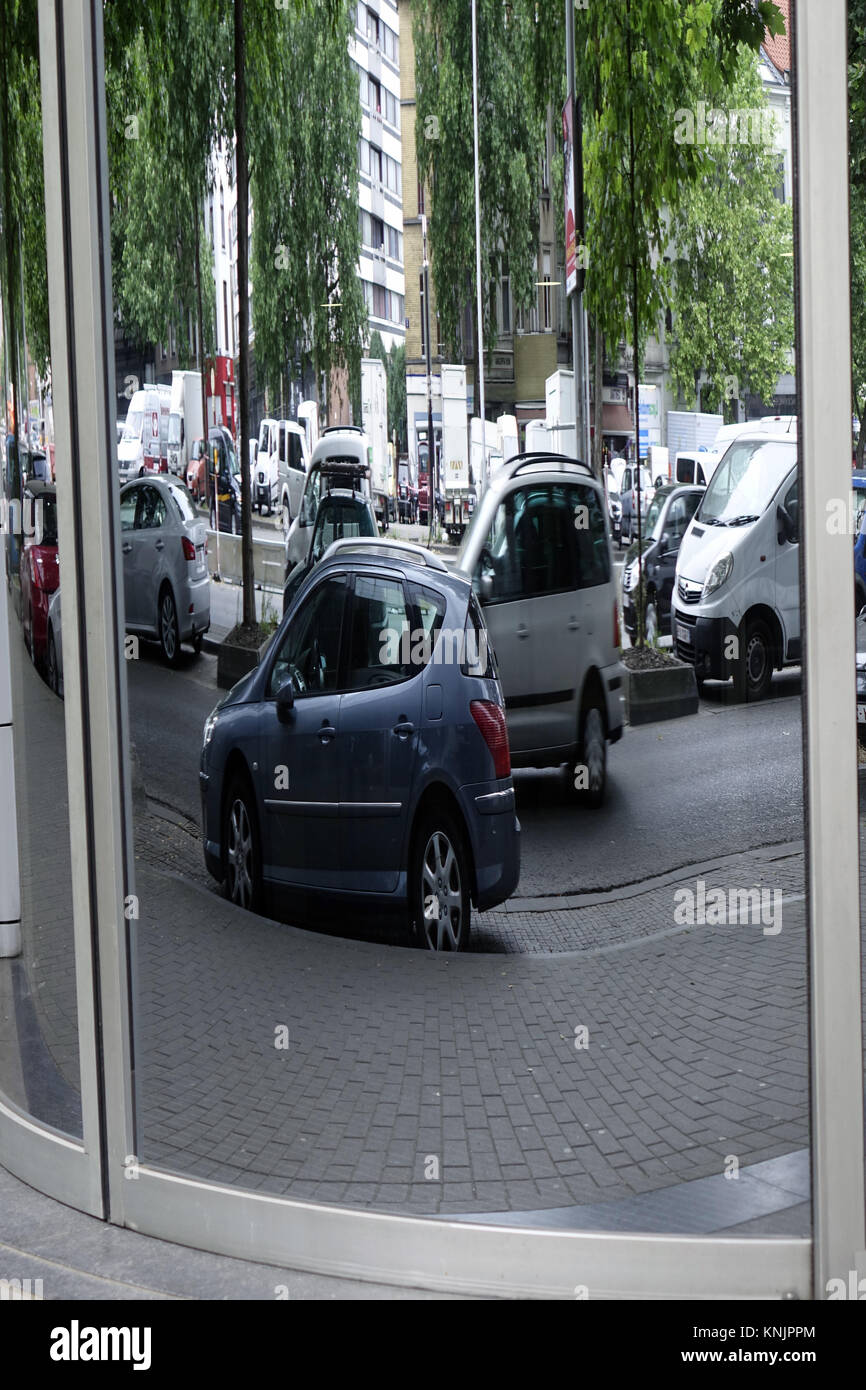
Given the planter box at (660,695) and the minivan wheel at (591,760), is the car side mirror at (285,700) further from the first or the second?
the planter box at (660,695)

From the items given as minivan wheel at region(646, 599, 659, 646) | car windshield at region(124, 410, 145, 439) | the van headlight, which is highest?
car windshield at region(124, 410, 145, 439)

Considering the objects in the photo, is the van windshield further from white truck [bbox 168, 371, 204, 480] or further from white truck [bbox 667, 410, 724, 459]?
white truck [bbox 168, 371, 204, 480]

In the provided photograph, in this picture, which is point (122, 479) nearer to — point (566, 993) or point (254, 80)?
point (254, 80)

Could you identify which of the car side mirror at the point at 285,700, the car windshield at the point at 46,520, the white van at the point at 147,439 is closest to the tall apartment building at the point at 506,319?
the white van at the point at 147,439

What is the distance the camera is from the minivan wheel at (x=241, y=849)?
12.2 feet

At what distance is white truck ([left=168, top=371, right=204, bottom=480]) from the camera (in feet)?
12.3

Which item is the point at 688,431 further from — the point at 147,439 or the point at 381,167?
the point at 147,439

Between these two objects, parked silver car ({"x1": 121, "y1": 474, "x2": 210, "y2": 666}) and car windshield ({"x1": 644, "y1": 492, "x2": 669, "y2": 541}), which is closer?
car windshield ({"x1": 644, "y1": 492, "x2": 669, "y2": 541})

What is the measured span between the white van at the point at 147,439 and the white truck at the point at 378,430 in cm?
53

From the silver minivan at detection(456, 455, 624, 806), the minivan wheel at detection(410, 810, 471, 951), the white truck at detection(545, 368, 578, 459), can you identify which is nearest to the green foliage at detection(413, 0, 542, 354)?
the white truck at detection(545, 368, 578, 459)

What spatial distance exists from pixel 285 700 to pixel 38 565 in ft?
3.47

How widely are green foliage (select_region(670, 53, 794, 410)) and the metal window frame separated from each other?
9 centimetres

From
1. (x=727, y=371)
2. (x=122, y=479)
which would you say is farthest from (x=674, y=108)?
(x=122, y=479)
